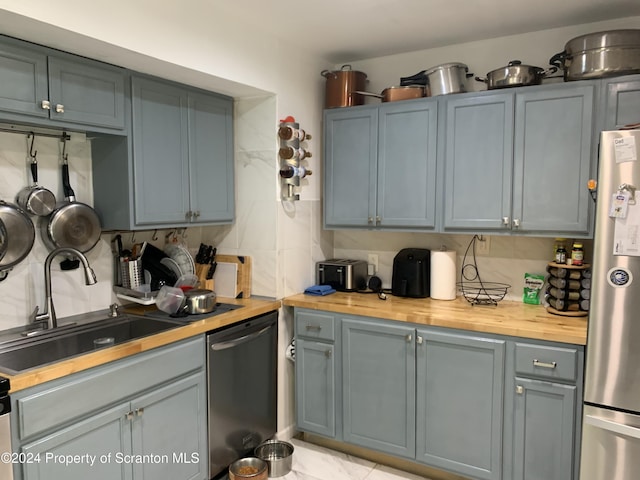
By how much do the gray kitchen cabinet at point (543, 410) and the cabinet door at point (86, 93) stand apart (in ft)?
7.37

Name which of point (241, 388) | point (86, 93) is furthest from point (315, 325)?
point (86, 93)

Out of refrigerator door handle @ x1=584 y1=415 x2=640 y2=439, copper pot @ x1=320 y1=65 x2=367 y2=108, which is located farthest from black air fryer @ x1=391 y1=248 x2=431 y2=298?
refrigerator door handle @ x1=584 y1=415 x2=640 y2=439

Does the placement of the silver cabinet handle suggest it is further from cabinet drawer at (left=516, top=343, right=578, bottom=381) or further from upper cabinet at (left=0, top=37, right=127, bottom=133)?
upper cabinet at (left=0, top=37, right=127, bottom=133)

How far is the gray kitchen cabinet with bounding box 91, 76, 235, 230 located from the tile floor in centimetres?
156

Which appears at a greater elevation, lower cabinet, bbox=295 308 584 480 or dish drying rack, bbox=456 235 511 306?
dish drying rack, bbox=456 235 511 306

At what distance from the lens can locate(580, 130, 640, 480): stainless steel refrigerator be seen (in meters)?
1.87

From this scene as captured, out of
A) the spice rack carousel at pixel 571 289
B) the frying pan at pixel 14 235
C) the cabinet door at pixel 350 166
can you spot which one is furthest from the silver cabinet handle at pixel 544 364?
the frying pan at pixel 14 235

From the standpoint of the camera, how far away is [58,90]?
6.66 feet

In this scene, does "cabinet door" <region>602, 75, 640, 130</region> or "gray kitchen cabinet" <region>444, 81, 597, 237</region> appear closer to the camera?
"cabinet door" <region>602, 75, 640, 130</region>

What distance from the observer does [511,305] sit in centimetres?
279

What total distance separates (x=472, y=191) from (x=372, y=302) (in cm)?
88

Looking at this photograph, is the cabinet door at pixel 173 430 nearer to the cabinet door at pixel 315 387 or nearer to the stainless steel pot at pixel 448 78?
the cabinet door at pixel 315 387

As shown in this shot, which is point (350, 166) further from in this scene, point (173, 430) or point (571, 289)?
point (173, 430)

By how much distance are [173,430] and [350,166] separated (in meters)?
1.85
